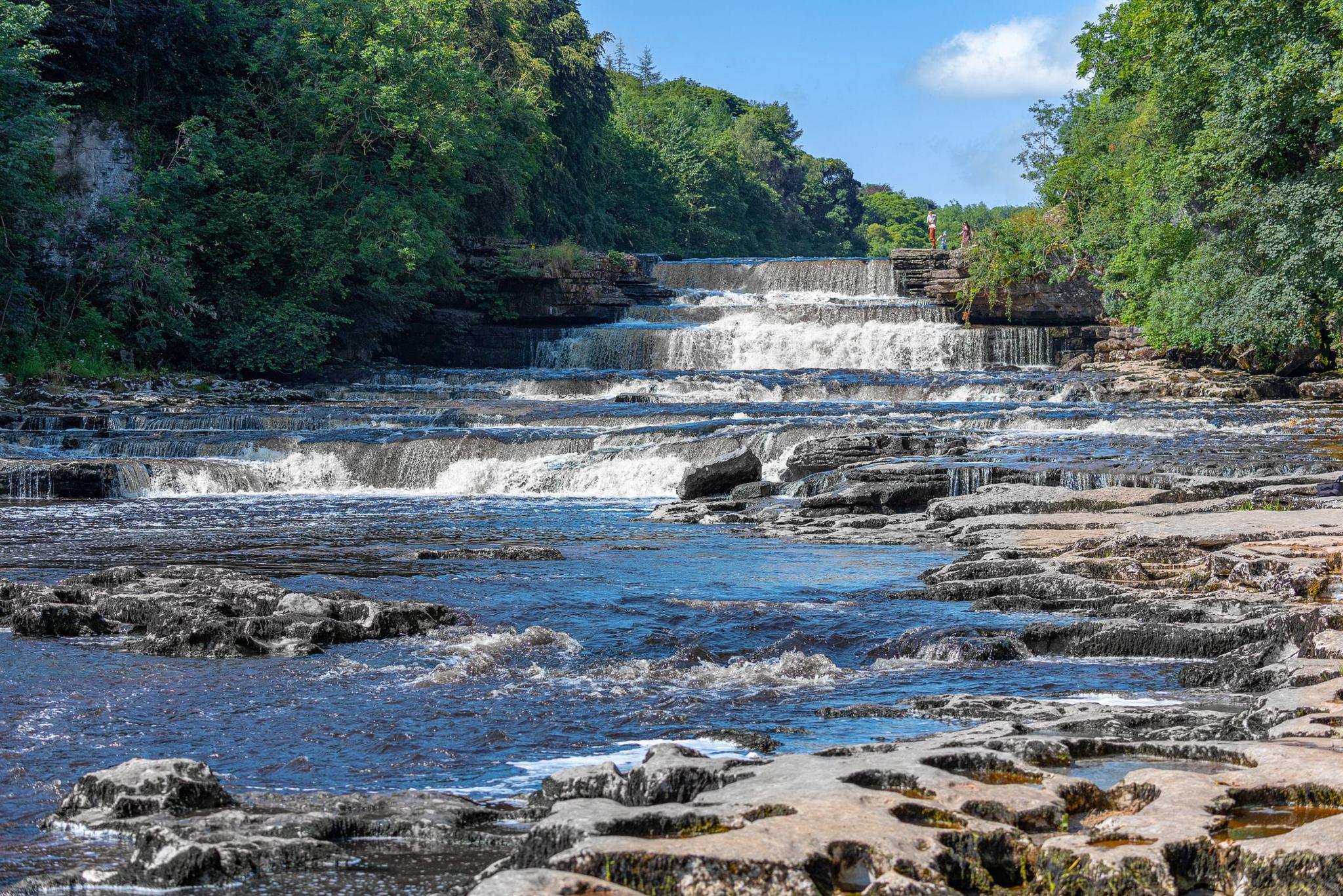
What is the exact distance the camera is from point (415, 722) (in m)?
6.43

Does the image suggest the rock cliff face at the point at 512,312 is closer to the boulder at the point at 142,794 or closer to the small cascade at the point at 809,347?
the small cascade at the point at 809,347

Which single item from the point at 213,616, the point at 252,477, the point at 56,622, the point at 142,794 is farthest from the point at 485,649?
the point at 252,477

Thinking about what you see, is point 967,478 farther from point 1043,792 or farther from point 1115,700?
point 1043,792

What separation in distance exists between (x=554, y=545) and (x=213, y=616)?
5153 mm

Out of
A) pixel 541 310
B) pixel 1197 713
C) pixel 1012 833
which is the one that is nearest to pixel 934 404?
pixel 541 310

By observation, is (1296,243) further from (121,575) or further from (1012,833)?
(1012,833)

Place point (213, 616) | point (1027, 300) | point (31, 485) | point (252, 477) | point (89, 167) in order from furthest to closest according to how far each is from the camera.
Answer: point (1027, 300) → point (89, 167) → point (252, 477) → point (31, 485) → point (213, 616)

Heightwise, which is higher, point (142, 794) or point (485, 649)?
point (142, 794)

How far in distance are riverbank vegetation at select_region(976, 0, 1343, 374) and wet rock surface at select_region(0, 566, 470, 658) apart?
17.6m

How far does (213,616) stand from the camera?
27.9 ft

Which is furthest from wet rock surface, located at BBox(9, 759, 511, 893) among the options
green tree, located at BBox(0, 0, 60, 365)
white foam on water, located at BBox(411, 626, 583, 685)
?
green tree, located at BBox(0, 0, 60, 365)

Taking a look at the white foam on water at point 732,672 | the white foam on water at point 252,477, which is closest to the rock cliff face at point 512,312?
the white foam on water at point 252,477

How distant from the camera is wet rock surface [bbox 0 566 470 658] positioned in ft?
26.5

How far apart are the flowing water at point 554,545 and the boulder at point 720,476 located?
85 centimetres
